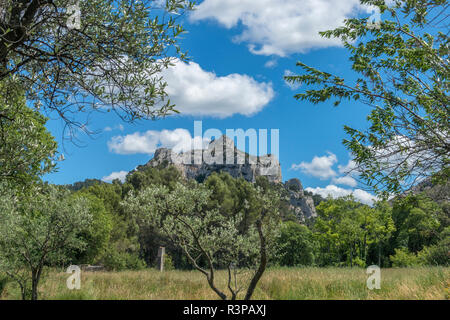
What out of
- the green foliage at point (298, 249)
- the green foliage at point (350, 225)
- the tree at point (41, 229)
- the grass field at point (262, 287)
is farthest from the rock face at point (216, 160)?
the tree at point (41, 229)

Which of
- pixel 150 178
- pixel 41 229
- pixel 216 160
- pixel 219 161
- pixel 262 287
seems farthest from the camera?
pixel 219 161

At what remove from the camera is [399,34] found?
10.1 m

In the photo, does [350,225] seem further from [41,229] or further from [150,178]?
[150,178]

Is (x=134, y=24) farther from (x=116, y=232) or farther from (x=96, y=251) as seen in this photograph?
(x=116, y=232)

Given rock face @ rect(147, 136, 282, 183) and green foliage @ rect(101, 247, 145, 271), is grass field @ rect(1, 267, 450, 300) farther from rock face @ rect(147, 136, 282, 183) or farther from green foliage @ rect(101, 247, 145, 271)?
rock face @ rect(147, 136, 282, 183)

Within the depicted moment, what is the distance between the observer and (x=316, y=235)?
124 ft

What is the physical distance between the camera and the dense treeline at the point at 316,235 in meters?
33.0

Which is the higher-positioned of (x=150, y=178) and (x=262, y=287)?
(x=150, y=178)

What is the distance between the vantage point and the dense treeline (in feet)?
108
